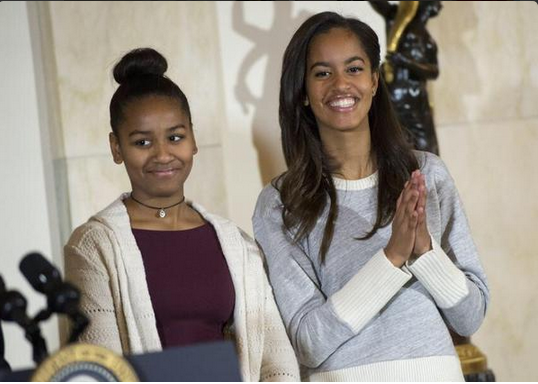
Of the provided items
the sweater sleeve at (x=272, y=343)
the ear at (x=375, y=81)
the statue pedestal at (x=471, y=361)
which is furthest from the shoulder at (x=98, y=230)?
the statue pedestal at (x=471, y=361)

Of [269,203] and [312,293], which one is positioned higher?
[269,203]

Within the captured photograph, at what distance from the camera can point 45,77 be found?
4.22 m

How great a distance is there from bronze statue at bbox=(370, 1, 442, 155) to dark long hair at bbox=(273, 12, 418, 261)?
1671 millimetres

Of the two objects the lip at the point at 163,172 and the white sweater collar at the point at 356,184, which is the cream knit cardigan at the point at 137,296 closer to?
the lip at the point at 163,172

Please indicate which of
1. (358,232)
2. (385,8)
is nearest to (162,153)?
(358,232)

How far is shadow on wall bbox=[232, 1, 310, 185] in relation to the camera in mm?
4508

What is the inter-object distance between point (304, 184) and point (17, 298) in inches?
37.1

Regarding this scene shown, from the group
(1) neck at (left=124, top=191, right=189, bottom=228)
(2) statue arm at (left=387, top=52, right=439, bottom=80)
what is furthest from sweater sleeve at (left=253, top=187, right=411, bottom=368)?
(2) statue arm at (left=387, top=52, right=439, bottom=80)

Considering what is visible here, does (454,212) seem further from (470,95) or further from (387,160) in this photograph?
(470,95)

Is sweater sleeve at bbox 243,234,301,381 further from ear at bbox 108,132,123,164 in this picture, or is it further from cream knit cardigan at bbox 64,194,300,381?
ear at bbox 108,132,123,164

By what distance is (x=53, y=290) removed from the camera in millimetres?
1588

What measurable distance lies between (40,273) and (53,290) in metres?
0.04

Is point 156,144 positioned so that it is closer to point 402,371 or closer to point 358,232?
point 358,232

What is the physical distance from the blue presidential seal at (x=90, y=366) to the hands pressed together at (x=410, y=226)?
0.80 m
